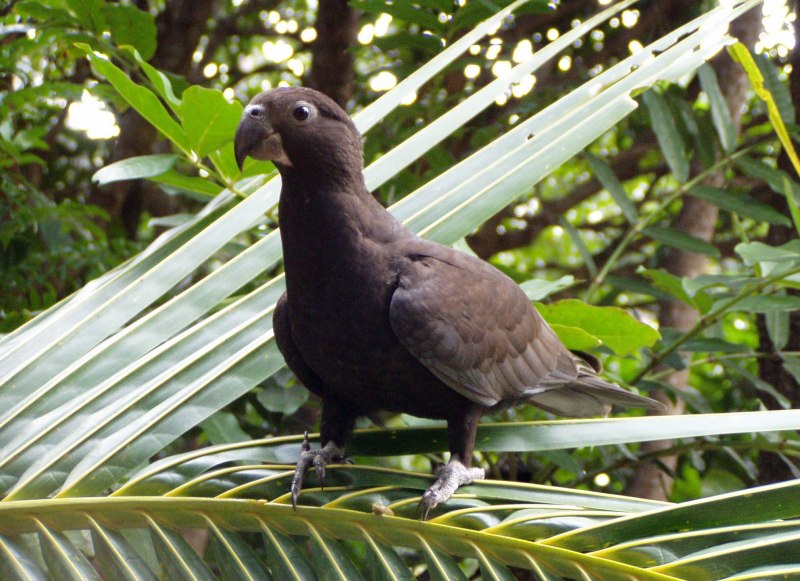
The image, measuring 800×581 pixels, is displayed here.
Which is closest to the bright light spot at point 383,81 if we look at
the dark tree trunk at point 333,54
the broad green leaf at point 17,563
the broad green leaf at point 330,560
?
the dark tree trunk at point 333,54

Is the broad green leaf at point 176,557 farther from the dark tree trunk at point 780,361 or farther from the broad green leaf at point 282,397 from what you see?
the dark tree trunk at point 780,361

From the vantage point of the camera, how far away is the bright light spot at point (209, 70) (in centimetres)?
397

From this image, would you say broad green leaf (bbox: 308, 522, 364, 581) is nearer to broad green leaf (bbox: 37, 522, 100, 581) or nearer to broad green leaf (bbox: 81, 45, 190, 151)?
broad green leaf (bbox: 37, 522, 100, 581)

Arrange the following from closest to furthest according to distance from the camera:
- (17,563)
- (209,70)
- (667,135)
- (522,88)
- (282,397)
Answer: (17,563), (282,397), (667,135), (522,88), (209,70)

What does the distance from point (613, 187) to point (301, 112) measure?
1.48 metres

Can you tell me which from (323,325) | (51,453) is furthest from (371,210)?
(51,453)

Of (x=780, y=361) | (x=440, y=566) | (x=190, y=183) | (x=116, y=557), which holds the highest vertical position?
(x=190, y=183)

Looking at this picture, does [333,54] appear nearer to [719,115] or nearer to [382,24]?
[382,24]

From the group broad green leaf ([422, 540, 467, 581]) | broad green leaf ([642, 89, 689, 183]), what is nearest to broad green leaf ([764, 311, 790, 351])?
broad green leaf ([642, 89, 689, 183])

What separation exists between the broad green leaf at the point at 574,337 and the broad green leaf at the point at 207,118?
2.81 feet

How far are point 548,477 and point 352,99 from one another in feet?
6.07

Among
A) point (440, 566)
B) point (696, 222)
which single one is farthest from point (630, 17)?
point (440, 566)

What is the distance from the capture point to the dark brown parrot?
175 cm

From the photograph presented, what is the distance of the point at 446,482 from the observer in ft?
5.23
